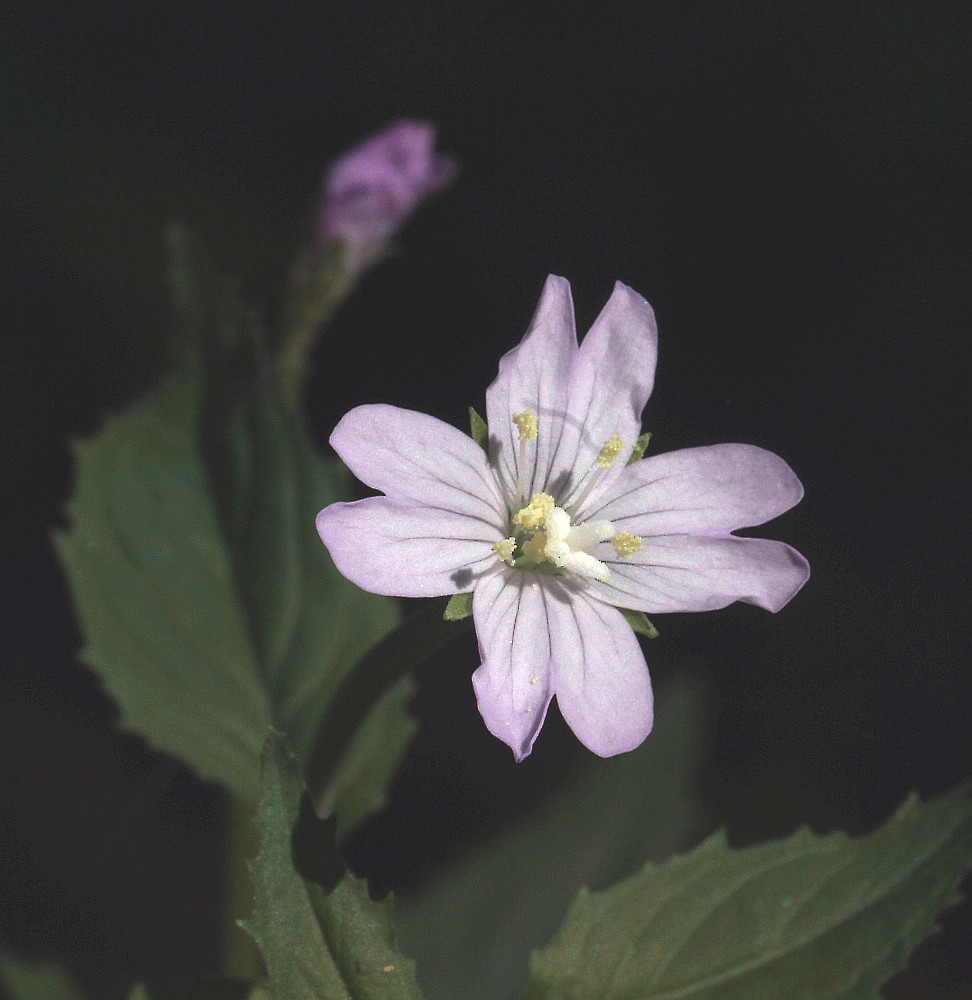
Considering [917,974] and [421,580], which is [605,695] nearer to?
[421,580]

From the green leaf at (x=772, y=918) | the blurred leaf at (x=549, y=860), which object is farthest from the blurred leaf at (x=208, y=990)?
the blurred leaf at (x=549, y=860)

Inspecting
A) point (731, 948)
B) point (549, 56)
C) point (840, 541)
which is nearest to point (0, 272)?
point (549, 56)

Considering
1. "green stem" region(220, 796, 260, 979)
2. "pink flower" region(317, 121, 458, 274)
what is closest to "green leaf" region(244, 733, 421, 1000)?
"green stem" region(220, 796, 260, 979)

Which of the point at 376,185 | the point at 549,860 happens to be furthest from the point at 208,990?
the point at 376,185

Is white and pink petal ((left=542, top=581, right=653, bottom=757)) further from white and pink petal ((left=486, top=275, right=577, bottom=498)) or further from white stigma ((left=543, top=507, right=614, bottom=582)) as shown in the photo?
white and pink petal ((left=486, top=275, right=577, bottom=498))

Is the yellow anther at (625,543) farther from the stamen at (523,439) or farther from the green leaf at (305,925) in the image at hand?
the green leaf at (305,925)
